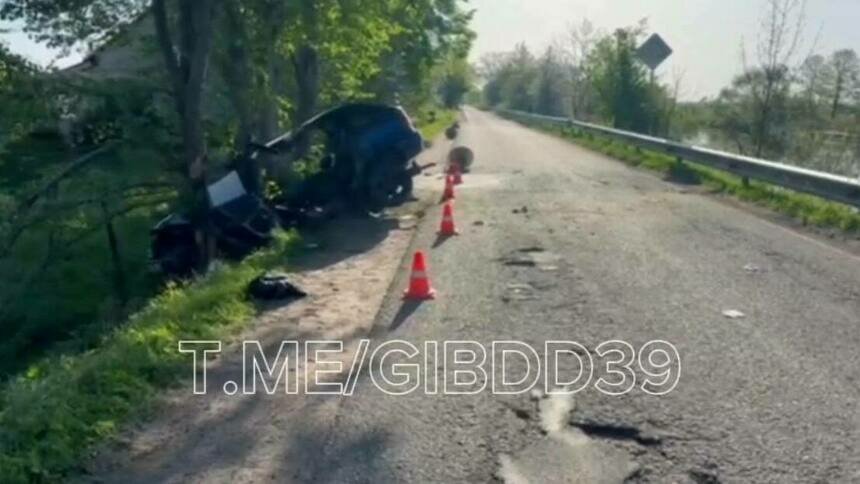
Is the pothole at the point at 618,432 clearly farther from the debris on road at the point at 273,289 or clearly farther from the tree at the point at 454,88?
the tree at the point at 454,88

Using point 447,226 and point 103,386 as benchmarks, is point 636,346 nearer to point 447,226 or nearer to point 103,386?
point 103,386

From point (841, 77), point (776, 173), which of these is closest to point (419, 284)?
point (776, 173)

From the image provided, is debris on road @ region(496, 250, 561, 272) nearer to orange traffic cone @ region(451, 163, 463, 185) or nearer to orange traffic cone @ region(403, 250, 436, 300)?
orange traffic cone @ region(403, 250, 436, 300)

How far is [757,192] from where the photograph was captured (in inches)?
600

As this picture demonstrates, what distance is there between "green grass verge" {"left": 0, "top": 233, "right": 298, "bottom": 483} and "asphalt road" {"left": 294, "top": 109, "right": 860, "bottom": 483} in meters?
1.21

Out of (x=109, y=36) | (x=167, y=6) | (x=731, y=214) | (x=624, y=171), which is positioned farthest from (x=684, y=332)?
(x=624, y=171)

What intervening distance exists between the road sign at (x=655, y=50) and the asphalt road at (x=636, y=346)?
57.4 ft

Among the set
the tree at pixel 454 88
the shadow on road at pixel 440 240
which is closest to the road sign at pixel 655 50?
the shadow on road at pixel 440 240

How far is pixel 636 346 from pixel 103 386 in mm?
3492

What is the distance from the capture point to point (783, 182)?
14.0 metres

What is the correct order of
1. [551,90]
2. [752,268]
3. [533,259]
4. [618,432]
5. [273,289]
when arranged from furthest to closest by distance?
1. [551,90]
2. [533,259]
3. [752,268]
4. [273,289]
5. [618,432]

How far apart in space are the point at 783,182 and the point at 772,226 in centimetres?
263

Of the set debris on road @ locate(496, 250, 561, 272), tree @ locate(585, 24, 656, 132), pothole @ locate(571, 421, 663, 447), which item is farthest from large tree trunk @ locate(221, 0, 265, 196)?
tree @ locate(585, 24, 656, 132)

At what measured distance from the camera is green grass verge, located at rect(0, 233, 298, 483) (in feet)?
14.1
